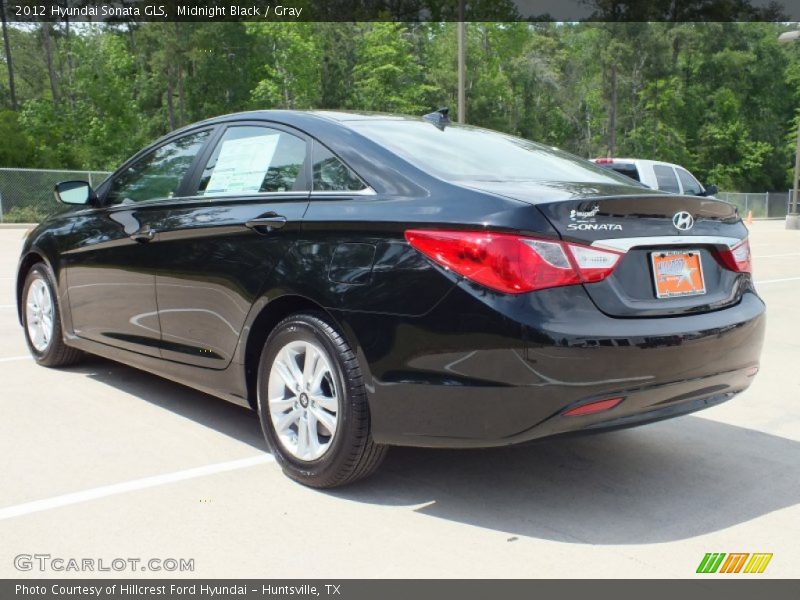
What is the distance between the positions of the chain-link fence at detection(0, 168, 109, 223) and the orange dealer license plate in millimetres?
26104

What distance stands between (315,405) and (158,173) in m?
2.05

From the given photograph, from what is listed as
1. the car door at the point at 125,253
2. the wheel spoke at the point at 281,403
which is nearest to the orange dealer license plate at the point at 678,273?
the wheel spoke at the point at 281,403

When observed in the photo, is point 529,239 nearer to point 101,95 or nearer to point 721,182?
point 101,95

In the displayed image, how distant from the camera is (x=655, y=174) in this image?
1892cm

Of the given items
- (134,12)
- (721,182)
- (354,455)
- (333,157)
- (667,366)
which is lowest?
(721,182)

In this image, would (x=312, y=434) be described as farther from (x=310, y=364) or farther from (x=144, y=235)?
(x=144, y=235)

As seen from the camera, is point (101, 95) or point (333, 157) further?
point (101, 95)

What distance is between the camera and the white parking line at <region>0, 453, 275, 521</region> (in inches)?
140

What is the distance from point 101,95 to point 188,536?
5008 centimetres

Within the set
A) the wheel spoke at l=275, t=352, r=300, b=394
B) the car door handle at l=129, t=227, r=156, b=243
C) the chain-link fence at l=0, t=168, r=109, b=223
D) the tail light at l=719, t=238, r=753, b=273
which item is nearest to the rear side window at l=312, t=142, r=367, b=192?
the wheel spoke at l=275, t=352, r=300, b=394

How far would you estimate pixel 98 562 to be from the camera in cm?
306

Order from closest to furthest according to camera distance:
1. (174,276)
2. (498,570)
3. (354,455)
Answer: (498,570)
(354,455)
(174,276)

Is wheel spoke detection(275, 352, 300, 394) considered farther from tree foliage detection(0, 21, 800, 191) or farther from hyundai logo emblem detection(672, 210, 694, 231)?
tree foliage detection(0, 21, 800, 191)

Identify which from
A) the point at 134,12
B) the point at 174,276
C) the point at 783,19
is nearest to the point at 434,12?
the point at 134,12
